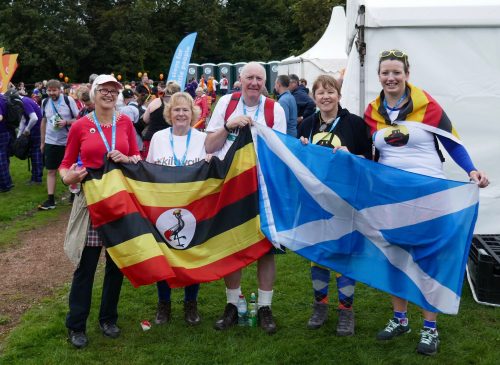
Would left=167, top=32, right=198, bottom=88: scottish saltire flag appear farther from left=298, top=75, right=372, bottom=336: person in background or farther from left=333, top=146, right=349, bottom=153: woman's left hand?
left=333, top=146, right=349, bottom=153: woman's left hand

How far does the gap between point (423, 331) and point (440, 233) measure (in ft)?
2.53

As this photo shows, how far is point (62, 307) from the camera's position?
16.7ft

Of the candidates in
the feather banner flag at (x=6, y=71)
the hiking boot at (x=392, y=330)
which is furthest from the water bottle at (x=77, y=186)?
the feather banner flag at (x=6, y=71)

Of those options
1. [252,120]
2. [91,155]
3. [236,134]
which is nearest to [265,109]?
[252,120]

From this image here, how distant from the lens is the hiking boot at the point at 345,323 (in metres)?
4.33

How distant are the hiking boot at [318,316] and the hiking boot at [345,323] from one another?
17 centimetres

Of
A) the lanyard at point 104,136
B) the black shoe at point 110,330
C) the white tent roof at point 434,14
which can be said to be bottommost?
the black shoe at point 110,330

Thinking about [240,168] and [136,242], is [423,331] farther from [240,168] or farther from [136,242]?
[136,242]

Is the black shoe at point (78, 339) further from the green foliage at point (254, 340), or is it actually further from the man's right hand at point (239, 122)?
the man's right hand at point (239, 122)

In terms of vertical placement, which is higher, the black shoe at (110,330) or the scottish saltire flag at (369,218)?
the scottish saltire flag at (369,218)

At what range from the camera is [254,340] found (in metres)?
4.27

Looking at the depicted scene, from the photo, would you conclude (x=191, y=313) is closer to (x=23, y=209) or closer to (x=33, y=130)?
(x=23, y=209)

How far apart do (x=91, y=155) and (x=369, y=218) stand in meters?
2.09

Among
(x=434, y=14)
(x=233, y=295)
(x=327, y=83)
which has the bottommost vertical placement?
(x=233, y=295)
